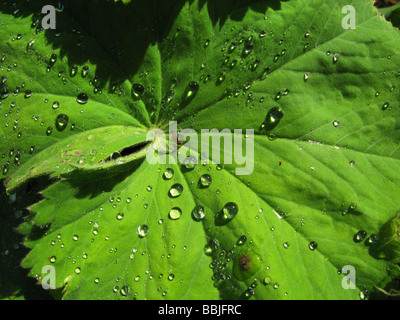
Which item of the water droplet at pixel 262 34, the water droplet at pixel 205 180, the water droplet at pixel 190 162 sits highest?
the water droplet at pixel 262 34

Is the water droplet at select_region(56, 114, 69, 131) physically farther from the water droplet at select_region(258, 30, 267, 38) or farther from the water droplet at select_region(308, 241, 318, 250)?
the water droplet at select_region(308, 241, 318, 250)

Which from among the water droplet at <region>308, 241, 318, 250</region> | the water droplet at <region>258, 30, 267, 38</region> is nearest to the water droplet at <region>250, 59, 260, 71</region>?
the water droplet at <region>258, 30, 267, 38</region>

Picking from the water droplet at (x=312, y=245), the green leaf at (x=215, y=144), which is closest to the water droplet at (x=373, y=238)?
the green leaf at (x=215, y=144)


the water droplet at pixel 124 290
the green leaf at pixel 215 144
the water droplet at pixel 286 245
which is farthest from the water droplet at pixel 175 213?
the water droplet at pixel 286 245

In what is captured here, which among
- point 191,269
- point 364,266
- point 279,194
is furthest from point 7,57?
point 364,266

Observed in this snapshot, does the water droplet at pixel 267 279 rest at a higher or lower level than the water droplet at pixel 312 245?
lower

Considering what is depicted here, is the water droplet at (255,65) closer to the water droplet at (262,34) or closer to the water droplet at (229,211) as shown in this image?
the water droplet at (262,34)
